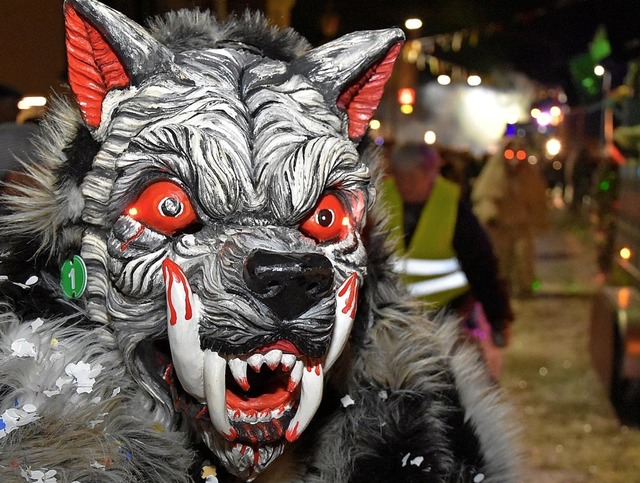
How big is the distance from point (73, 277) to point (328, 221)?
A: 441 millimetres

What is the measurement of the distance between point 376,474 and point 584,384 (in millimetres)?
4400

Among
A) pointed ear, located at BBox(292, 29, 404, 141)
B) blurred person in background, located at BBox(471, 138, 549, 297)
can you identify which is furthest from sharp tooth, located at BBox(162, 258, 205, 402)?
blurred person in background, located at BBox(471, 138, 549, 297)

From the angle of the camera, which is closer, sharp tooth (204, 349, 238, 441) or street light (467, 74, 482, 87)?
sharp tooth (204, 349, 238, 441)

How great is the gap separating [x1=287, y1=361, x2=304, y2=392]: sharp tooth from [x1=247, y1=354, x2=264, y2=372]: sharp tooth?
0.06m

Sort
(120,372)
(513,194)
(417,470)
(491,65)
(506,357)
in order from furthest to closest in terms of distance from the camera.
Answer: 1. (491,65)
2. (513,194)
3. (506,357)
4. (417,470)
5. (120,372)

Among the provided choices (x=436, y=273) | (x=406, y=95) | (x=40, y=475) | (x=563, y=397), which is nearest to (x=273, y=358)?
(x=40, y=475)

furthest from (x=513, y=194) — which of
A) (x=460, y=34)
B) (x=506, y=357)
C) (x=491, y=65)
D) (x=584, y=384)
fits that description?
(x=491, y=65)

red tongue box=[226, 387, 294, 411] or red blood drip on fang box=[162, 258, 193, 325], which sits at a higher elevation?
red blood drip on fang box=[162, 258, 193, 325]

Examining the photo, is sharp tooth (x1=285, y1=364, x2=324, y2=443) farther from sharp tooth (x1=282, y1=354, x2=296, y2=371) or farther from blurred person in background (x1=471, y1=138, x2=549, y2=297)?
blurred person in background (x1=471, y1=138, x2=549, y2=297)

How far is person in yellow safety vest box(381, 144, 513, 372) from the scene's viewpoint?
11.5 feet

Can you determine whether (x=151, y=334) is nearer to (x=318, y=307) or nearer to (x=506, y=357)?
(x=318, y=307)

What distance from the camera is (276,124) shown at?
133 cm

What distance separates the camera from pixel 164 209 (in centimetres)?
128

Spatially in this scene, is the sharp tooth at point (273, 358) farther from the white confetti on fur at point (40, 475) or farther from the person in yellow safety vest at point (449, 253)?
the person in yellow safety vest at point (449, 253)
